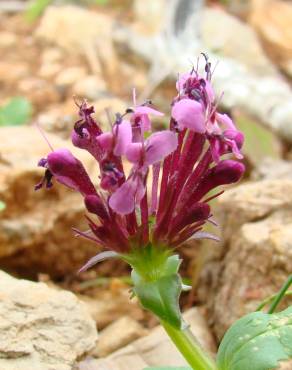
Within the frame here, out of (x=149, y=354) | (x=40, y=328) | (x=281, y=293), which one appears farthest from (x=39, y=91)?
(x=281, y=293)

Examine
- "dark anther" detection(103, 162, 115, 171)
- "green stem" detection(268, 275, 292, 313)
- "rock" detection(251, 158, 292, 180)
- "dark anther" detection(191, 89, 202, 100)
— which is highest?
"dark anther" detection(191, 89, 202, 100)

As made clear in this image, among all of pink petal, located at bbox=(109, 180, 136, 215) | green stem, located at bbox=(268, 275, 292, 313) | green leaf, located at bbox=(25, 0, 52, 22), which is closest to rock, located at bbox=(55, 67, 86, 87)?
green leaf, located at bbox=(25, 0, 52, 22)

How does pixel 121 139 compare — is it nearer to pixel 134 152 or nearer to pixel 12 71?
pixel 134 152

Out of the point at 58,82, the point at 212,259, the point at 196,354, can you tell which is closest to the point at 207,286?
the point at 212,259

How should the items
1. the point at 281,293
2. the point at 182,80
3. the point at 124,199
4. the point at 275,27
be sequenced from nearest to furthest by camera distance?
the point at 124,199
the point at 182,80
the point at 281,293
the point at 275,27

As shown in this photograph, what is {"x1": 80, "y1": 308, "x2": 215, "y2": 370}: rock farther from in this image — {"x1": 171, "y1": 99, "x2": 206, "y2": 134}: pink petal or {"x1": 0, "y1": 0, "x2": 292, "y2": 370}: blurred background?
{"x1": 171, "y1": 99, "x2": 206, "y2": 134}: pink petal

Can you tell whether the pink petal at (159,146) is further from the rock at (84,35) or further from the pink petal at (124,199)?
the rock at (84,35)
